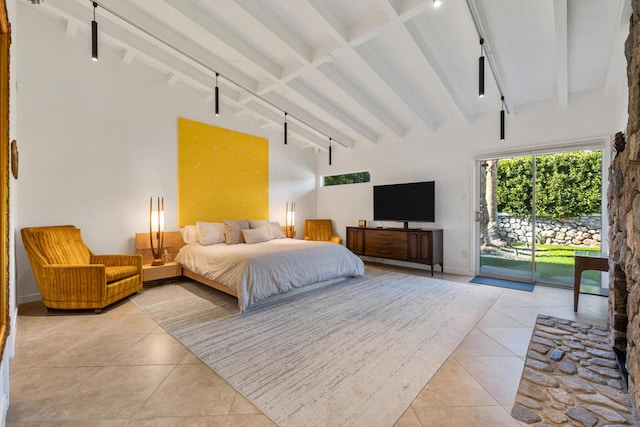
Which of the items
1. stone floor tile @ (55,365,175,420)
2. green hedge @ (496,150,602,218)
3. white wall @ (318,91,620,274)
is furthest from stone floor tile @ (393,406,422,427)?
green hedge @ (496,150,602,218)

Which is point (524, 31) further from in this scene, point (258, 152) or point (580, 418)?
point (258, 152)

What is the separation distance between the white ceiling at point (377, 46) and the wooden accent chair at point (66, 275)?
2.71 metres

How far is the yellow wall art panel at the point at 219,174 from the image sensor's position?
16.6 ft

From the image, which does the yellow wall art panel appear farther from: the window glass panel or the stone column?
the stone column

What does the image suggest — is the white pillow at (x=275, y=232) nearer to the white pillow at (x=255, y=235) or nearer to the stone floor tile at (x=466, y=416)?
the white pillow at (x=255, y=235)

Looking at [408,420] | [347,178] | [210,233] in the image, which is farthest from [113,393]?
[347,178]

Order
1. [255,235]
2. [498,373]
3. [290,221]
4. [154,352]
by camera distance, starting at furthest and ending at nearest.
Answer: [290,221] < [255,235] < [154,352] < [498,373]

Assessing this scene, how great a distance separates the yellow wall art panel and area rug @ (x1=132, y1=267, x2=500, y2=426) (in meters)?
1.74

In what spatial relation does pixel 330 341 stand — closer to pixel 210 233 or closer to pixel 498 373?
pixel 498 373

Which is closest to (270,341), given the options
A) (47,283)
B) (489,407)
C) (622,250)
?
(489,407)

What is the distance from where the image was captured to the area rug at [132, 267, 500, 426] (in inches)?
66.6

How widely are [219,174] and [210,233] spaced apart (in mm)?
1352

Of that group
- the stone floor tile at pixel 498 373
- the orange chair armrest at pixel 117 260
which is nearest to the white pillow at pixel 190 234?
the orange chair armrest at pixel 117 260

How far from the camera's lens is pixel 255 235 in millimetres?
4922
